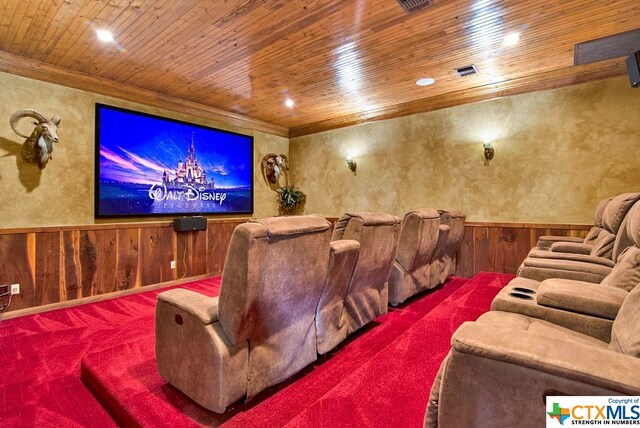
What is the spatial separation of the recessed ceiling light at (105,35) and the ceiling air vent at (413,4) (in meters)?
2.71

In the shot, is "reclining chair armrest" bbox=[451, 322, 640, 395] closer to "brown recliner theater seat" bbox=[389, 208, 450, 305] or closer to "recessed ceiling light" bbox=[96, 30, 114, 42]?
"brown recliner theater seat" bbox=[389, 208, 450, 305]

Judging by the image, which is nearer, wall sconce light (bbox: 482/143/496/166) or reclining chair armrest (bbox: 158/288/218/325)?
reclining chair armrest (bbox: 158/288/218/325)

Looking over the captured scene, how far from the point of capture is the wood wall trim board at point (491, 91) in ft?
12.9

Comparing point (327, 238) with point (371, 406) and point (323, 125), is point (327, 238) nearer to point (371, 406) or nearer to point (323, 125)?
point (371, 406)

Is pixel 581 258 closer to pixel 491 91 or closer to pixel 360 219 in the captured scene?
pixel 360 219

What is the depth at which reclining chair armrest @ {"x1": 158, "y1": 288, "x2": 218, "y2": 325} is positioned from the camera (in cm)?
162

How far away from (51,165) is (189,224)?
1802 millimetres

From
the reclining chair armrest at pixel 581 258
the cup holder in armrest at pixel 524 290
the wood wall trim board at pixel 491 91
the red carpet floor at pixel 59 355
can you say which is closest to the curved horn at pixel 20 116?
the red carpet floor at pixel 59 355

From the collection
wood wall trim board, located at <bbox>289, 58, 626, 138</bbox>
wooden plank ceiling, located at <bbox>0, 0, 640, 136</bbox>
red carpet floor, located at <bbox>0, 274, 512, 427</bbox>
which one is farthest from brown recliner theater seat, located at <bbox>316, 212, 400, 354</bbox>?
wood wall trim board, located at <bbox>289, 58, 626, 138</bbox>

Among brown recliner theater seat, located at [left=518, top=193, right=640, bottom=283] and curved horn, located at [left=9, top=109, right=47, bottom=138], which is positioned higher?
curved horn, located at [left=9, top=109, right=47, bottom=138]

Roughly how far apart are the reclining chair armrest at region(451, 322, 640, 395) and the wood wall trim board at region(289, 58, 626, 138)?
4403mm

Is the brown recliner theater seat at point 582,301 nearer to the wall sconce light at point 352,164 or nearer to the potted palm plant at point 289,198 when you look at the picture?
the wall sconce light at point 352,164

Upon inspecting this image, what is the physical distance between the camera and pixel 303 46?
3.44m

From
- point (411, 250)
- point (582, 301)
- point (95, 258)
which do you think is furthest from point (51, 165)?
point (582, 301)
